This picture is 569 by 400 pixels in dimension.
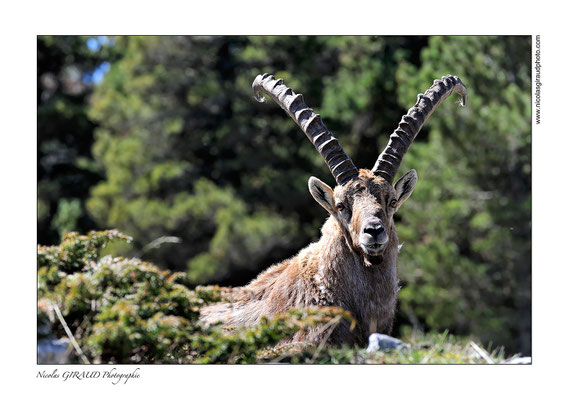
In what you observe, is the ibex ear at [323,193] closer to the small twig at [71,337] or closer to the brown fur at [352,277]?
the brown fur at [352,277]

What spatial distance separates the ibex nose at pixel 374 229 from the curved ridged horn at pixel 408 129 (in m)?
1.03

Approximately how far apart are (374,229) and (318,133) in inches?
66.7

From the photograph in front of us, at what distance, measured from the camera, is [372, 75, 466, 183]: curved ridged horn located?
8.84 m

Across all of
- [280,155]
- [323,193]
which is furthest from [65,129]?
[323,193]

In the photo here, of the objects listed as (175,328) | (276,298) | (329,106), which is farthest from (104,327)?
(329,106)

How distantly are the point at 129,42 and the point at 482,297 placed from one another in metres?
21.1

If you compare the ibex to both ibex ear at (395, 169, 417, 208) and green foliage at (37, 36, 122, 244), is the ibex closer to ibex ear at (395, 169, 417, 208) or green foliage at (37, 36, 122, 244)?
ibex ear at (395, 169, 417, 208)

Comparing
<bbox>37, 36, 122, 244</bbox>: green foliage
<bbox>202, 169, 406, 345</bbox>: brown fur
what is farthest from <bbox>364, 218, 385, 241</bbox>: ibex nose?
<bbox>37, 36, 122, 244</bbox>: green foliage

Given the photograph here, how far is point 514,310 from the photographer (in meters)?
28.5

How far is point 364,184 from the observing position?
8.55 m

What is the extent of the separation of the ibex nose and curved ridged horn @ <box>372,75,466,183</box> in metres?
1.03

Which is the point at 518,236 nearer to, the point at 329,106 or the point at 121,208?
the point at 329,106

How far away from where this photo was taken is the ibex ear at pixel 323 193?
29.1 feet

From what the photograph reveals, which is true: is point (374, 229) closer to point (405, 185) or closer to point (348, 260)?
point (348, 260)
